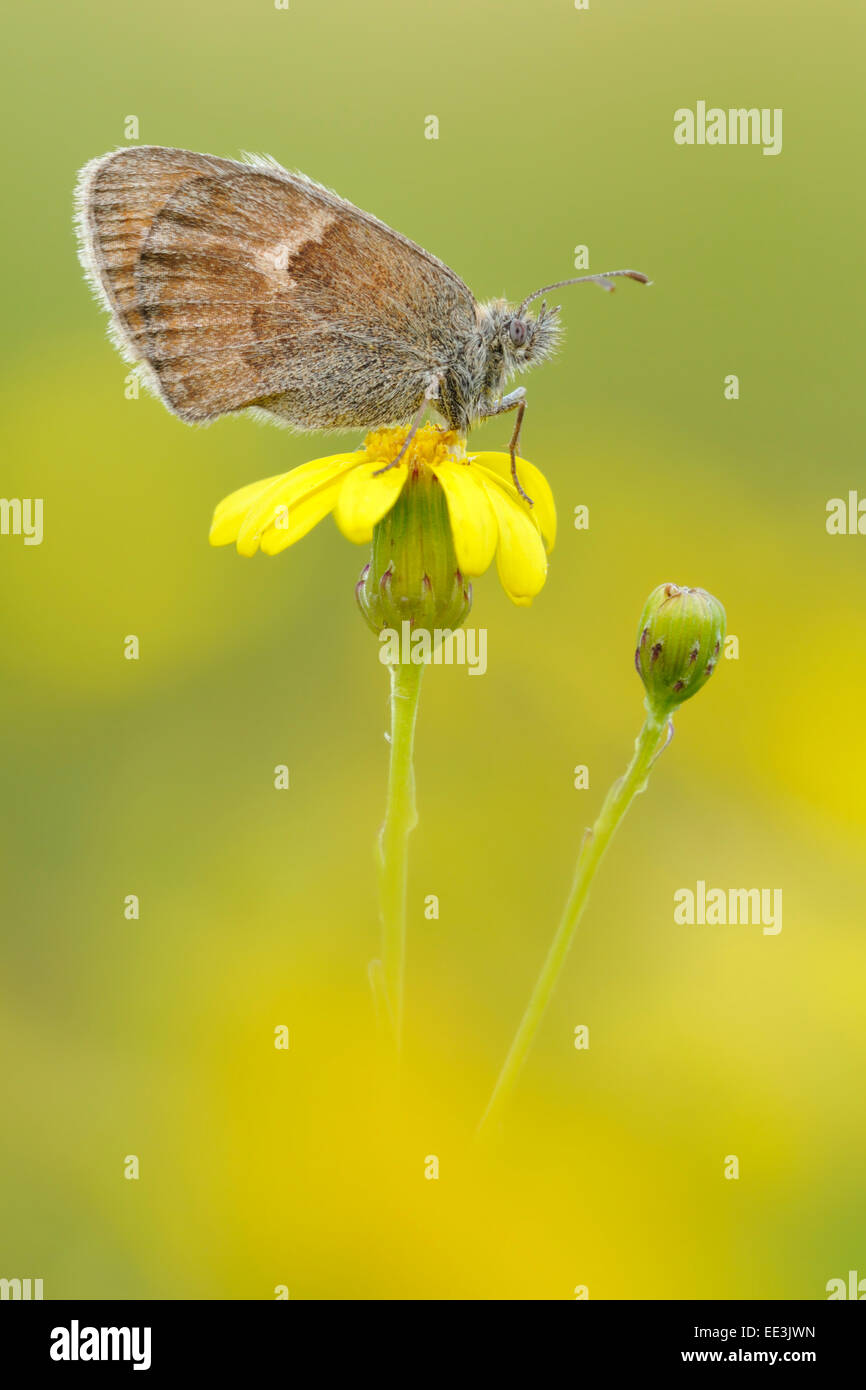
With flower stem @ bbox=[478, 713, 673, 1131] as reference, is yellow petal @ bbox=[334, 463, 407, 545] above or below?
above

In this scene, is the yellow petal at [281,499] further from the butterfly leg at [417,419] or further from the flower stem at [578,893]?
the flower stem at [578,893]

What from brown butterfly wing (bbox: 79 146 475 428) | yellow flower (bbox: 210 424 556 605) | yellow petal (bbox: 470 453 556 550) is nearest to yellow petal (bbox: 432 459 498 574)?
yellow flower (bbox: 210 424 556 605)

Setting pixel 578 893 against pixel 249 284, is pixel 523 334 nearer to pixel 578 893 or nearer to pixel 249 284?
pixel 249 284

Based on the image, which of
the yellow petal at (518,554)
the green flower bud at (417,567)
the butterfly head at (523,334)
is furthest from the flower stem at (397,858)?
the butterfly head at (523,334)

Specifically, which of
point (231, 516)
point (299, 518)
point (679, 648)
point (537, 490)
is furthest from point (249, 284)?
point (679, 648)

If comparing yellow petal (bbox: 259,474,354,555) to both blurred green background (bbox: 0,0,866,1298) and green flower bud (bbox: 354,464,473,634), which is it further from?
blurred green background (bbox: 0,0,866,1298)

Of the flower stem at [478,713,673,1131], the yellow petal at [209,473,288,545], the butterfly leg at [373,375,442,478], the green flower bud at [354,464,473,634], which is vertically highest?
the butterfly leg at [373,375,442,478]
